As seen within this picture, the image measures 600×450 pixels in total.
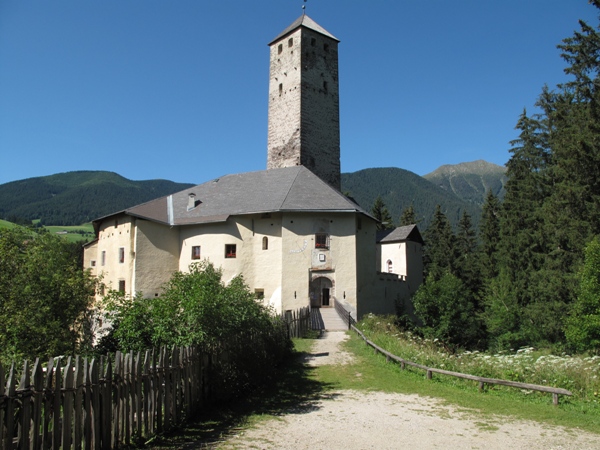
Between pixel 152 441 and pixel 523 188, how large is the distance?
3510cm

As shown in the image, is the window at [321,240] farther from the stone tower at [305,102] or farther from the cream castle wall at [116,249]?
the cream castle wall at [116,249]

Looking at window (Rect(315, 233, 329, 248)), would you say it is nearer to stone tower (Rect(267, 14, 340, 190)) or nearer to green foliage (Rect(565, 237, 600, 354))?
stone tower (Rect(267, 14, 340, 190))

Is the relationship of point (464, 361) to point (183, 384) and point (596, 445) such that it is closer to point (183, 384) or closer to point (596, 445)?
point (596, 445)

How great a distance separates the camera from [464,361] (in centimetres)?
1508

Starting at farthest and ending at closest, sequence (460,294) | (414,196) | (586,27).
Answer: (414,196)
(460,294)
(586,27)

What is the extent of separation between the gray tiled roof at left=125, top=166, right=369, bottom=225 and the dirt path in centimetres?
1986

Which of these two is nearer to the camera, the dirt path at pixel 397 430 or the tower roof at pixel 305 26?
the dirt path at pixel 397 430

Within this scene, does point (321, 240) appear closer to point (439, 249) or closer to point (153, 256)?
point (153, 256)

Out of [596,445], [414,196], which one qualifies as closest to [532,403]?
[596,445]

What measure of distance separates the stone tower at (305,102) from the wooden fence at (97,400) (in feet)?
98.9

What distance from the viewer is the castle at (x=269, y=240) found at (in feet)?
99.2

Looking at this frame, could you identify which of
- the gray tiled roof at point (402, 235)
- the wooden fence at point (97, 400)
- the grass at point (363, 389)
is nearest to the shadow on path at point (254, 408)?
the grass at point (363, 389)

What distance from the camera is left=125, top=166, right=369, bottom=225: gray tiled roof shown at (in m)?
30.8

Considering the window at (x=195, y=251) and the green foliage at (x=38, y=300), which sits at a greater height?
the window at (x=195, y=251)
